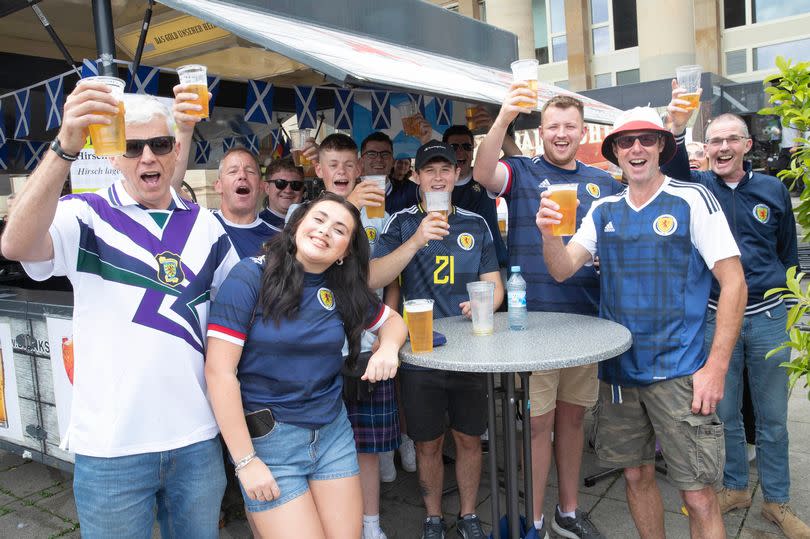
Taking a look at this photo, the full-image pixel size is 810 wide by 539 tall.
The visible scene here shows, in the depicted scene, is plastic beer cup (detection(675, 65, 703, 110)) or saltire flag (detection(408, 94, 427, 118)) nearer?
plastic beer cup (detection(675, 65, 703, 110))

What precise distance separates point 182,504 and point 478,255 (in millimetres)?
1925

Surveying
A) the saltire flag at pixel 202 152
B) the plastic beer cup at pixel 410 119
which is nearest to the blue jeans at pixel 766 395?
the plastic beer cup at pixel 410 119

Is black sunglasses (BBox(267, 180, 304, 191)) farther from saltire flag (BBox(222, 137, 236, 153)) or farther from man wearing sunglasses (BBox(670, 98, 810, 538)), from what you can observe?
saltire flag (BBox(222, 137, 236, 153))

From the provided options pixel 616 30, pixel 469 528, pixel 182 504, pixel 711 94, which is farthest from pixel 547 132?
pixel 616 30

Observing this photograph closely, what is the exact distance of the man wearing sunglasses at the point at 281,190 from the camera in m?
3.93

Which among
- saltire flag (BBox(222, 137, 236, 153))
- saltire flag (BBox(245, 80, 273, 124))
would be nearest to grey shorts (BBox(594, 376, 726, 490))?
saltire flag (BBox(245, 80, 273, 124))

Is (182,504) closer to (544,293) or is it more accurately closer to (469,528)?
(469,528)

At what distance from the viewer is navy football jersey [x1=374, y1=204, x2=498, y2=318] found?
3.30 m

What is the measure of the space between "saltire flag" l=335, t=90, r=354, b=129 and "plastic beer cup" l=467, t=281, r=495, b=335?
170 inches

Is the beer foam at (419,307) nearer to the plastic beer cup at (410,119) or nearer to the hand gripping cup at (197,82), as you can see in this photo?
the hand gripping cup at (197,82)

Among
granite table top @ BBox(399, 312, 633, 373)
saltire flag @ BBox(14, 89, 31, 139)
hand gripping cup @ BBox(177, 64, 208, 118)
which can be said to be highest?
saltire flag @ BBox(14, 89, 31, 139)

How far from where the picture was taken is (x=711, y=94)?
14.4 metres

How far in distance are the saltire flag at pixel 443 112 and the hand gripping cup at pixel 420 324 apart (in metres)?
4.90

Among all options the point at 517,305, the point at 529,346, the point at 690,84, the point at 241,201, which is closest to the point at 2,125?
the point at 241,201
